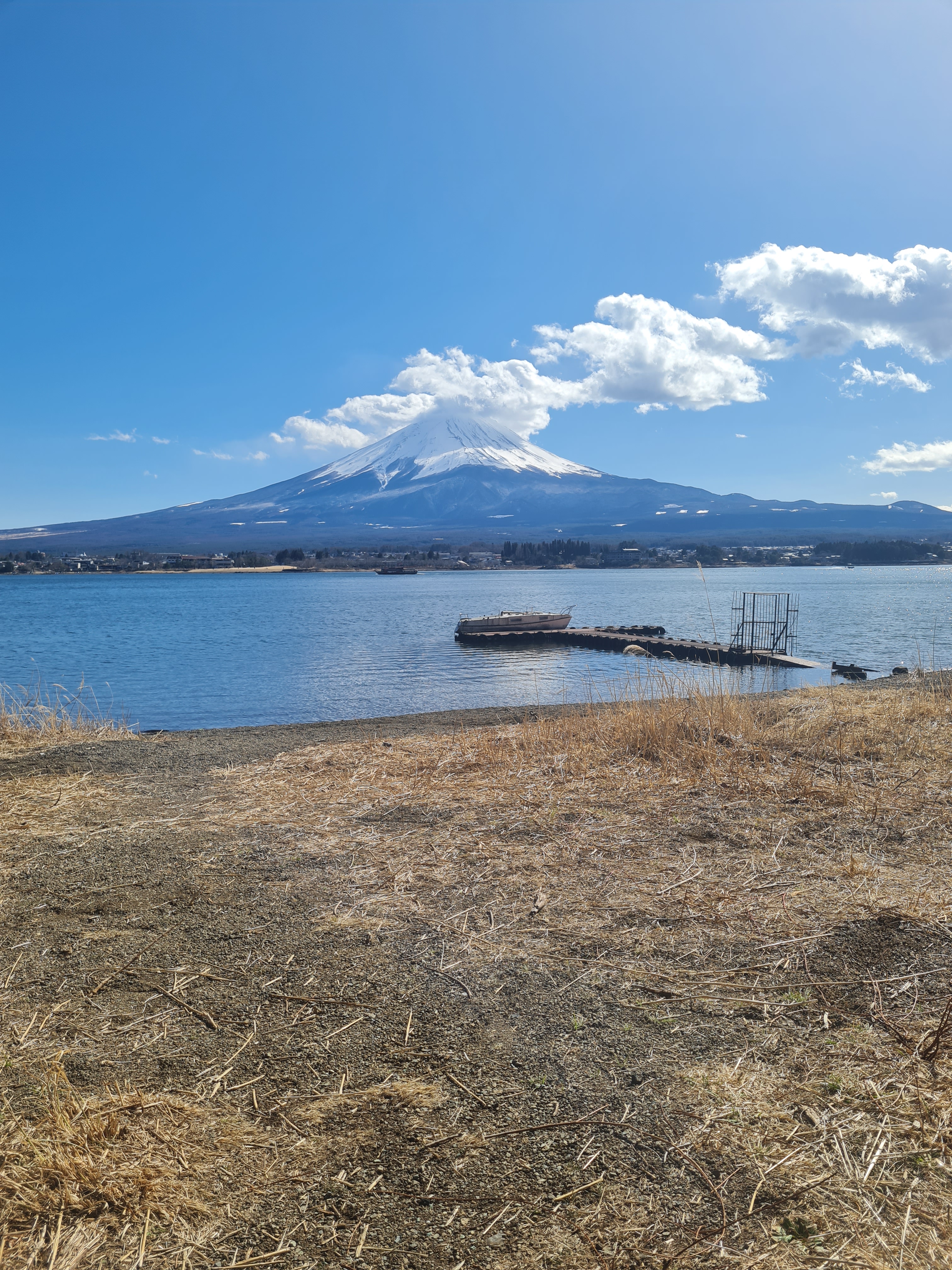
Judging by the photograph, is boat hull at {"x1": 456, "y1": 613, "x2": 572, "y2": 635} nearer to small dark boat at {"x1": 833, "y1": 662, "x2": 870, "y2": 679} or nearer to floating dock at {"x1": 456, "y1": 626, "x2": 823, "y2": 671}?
floating dock at {"x1": 456, "y1": 626, "x2": 823, "y2": 671}

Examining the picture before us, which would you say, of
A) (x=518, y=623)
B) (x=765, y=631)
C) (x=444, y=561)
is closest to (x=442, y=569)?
(x=444, y=561)

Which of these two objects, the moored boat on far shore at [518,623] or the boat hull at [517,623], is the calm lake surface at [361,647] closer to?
the boat hull at [517,623]

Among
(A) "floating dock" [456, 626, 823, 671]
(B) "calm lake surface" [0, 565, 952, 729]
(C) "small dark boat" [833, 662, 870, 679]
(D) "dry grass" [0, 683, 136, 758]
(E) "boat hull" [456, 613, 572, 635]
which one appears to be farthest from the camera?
(E) "boat hull" [456, 613, 572, 635]

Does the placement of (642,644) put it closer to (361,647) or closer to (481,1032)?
(361,647)

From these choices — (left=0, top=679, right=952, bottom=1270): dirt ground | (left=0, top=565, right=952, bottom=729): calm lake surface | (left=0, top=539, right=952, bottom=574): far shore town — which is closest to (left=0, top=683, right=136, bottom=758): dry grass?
(left=0, top=565, right=952, bottom=729): calm lake surface

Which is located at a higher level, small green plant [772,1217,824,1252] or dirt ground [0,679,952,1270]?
dirt ground [0,679,952,1270]

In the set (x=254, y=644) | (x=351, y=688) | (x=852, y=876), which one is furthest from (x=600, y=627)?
(x=852, y=876)

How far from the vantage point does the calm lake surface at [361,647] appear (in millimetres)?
25938

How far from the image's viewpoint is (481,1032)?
113 inches

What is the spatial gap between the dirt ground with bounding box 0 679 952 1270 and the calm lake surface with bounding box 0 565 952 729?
5086 millimetres

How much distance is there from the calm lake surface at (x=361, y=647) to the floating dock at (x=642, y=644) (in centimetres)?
152

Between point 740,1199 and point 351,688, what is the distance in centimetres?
2723

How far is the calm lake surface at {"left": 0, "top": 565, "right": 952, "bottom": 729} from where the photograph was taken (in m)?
25.9

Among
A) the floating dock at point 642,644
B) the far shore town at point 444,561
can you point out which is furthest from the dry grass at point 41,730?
the far shore town at point 444,561
